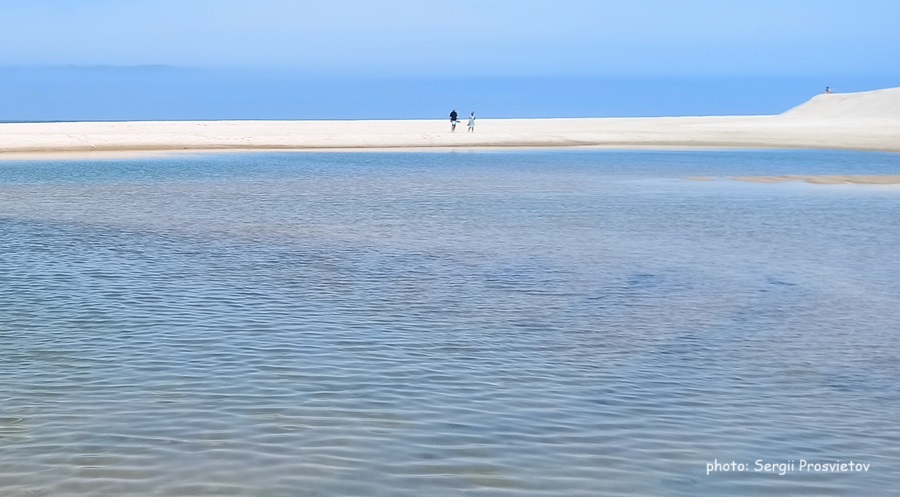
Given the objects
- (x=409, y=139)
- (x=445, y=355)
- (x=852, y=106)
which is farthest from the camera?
(x=852, y=106)

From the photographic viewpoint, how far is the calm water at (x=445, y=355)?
661cm

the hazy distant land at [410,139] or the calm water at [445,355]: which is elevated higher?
the hazy distant land at [410,139]

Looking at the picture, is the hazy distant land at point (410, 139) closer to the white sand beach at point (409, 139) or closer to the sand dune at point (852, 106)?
the white sand beach at point (409, 139)

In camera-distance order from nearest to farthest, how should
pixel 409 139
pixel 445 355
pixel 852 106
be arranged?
pixel 445 355 → pixel 409 139 → pixel 852 106

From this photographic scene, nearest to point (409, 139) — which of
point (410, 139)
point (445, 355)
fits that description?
point (410, 139)

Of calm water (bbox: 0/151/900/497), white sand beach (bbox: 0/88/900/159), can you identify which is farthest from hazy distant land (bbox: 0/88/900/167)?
calm water (bbox: 0/151/900/497)

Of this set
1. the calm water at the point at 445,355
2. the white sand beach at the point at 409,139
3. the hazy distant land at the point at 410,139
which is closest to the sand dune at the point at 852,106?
the white sand beach at the point at 409,139

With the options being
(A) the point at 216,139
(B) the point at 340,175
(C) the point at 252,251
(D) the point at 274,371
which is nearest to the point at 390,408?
(D) the point at 274,371

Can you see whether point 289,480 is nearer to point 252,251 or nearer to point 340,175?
point 252,251

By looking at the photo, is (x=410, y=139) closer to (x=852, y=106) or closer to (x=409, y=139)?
(x=409, y=139)

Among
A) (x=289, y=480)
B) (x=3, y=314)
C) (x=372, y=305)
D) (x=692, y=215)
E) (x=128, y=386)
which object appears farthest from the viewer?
(x=692, y=215)

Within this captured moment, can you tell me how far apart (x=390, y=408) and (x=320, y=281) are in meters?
5.91

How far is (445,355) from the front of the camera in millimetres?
9570

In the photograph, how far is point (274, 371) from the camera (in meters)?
8.84
